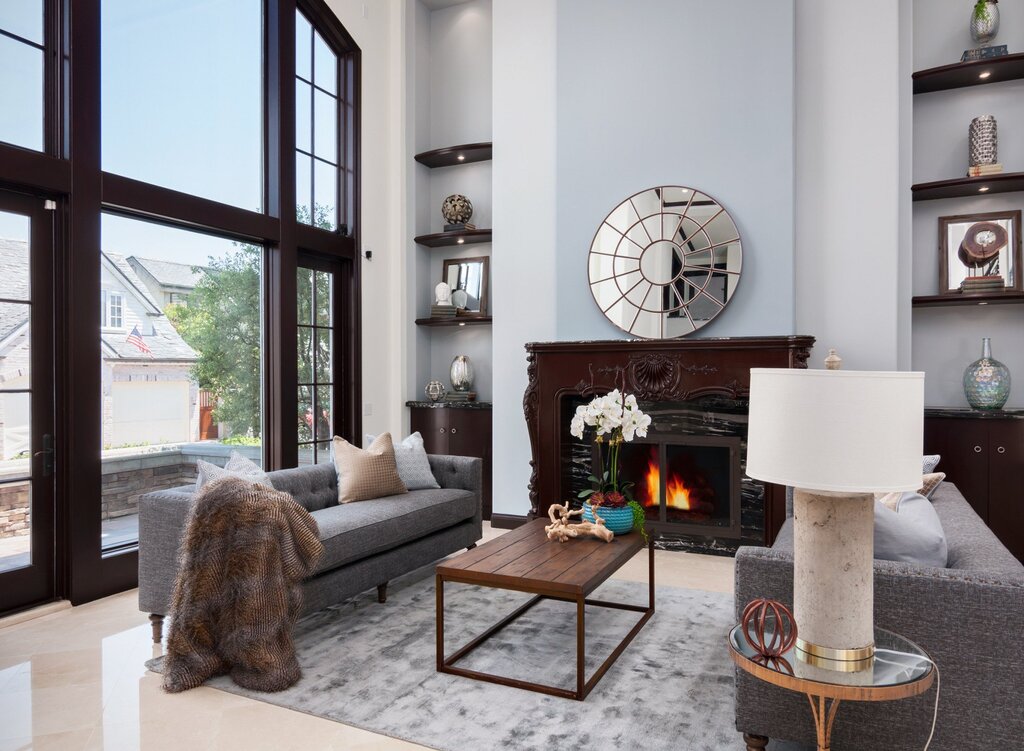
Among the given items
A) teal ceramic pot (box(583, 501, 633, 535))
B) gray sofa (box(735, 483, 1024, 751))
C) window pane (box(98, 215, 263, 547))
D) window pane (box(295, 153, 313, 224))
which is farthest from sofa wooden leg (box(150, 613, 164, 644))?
window pane (box(295, 153, 313, 224))

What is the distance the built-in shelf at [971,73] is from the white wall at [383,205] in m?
3.88

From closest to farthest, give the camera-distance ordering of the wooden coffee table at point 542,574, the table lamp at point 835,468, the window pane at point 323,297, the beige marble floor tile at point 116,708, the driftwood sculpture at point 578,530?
the table lamp at point 835,468 → the beige marble floor tile at point 116,708 → the wooden coffee table at point 542,574 → the driftwood sculpture at point 578,530 → the window pane at point 323,297

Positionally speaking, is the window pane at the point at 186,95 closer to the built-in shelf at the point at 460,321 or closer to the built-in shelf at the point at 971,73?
the built-in shelf at the point at 460,321

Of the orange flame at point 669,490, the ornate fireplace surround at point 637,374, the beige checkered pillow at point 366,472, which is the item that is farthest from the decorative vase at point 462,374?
the beige checkered pillow at point 366,472

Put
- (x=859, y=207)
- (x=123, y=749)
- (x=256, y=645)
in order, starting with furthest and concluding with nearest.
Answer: (x=859, y=207), (x=256, y=645), (x=123, y=749)

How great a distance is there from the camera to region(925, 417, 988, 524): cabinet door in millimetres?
4320

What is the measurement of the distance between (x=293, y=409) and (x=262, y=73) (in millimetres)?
2356

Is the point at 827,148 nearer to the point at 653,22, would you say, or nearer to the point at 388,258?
the point at 653,22

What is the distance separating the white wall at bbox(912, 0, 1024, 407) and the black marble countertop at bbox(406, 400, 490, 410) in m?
3.09

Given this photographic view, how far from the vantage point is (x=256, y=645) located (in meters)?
2.69

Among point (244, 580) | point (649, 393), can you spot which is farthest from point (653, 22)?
point (244, 580)

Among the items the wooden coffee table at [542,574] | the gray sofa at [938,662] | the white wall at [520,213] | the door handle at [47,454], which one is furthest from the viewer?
the white wall at [520,213]

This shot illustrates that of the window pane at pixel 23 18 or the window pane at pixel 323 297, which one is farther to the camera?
the window pane at pixel 323 297

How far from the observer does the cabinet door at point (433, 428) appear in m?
5.92
